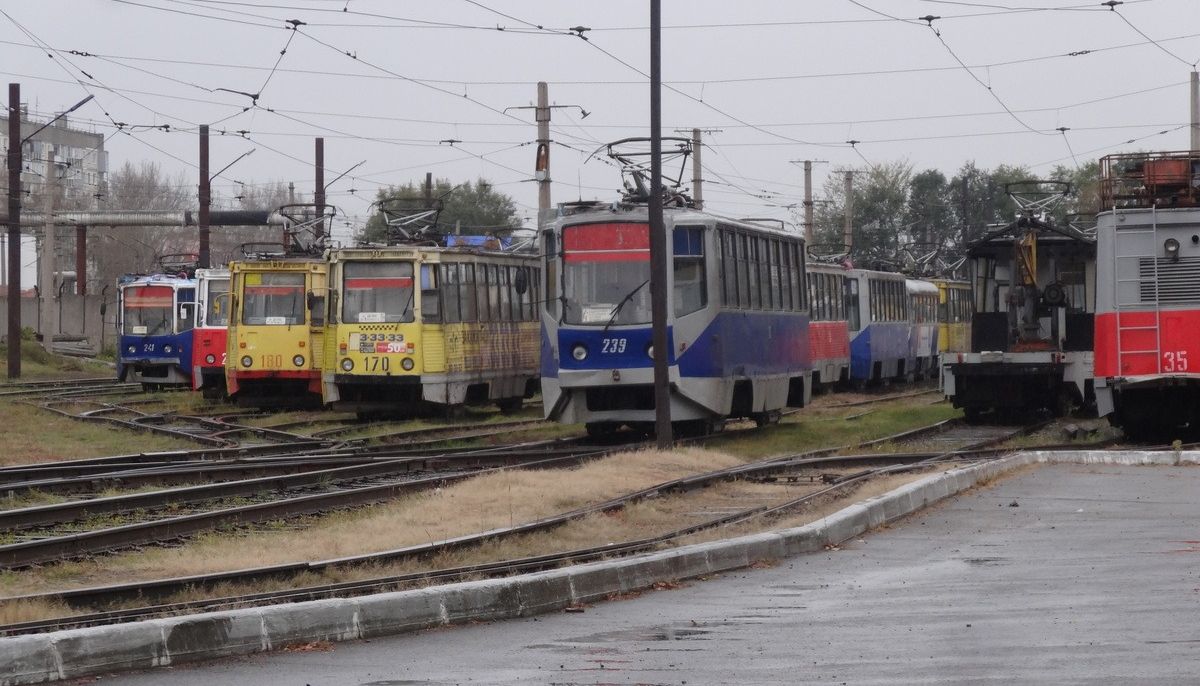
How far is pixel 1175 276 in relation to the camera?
22375 mm

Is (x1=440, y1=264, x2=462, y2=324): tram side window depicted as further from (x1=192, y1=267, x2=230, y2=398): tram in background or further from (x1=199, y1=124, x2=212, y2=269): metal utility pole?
(x1=199, y1=124, x2=212, y2=269): metal utility pole

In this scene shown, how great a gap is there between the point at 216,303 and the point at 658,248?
1777 cm

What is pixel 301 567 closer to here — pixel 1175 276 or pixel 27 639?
pixel 27 639

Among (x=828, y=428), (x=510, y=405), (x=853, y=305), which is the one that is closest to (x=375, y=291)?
(x=510, y=405)

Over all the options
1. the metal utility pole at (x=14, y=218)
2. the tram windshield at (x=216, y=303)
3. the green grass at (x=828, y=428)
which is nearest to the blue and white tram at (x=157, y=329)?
the tram windshield at (x=216, y=303)

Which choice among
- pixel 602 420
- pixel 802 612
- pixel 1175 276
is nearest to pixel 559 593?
pixel 802 612

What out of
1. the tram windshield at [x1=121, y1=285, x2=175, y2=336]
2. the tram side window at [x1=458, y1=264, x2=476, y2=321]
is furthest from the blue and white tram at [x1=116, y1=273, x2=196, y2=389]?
the tram side window at [x1=458, y1=264, x2=476, y2=321]

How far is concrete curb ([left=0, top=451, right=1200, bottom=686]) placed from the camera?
731 cm

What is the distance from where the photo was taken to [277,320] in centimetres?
3100

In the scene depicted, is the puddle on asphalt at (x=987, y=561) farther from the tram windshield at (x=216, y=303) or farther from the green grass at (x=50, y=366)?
the green grass at (x=50, y=366)

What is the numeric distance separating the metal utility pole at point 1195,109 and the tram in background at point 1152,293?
2103 cm

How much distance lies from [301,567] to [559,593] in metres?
1.86

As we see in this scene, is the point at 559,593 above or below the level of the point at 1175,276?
below

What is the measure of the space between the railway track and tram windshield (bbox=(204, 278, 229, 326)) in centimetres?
1941
